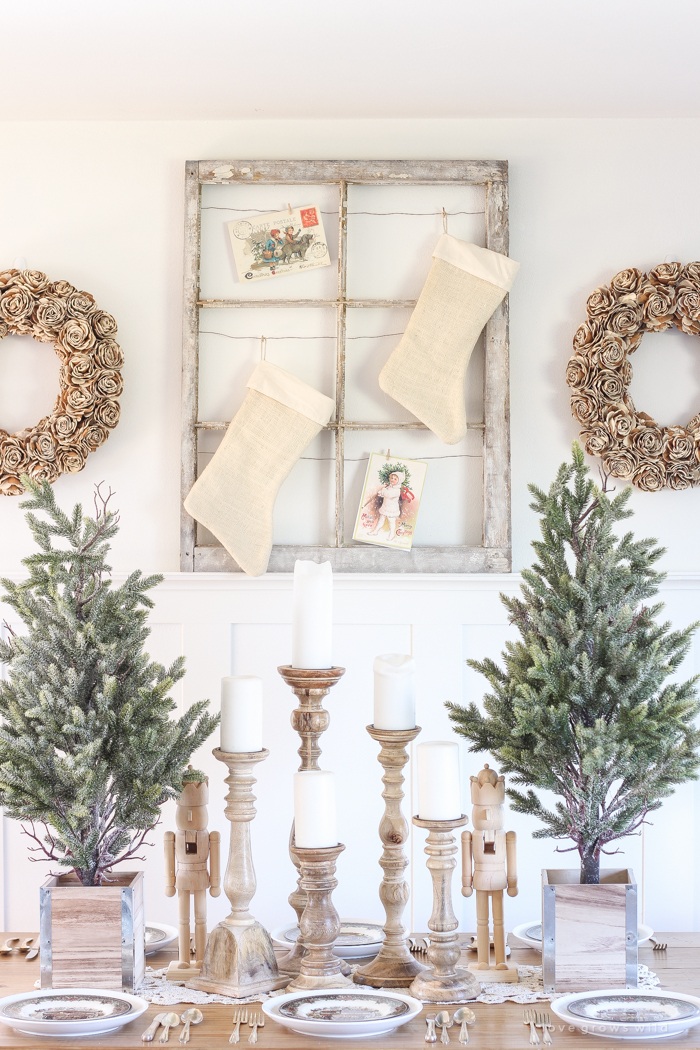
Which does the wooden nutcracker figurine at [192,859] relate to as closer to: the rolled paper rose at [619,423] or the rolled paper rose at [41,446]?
the rolled paper rose at [41,446]

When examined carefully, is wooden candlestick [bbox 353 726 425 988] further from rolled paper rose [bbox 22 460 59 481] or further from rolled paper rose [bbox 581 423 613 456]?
rolled paper rose [bbox 22 460 59 481]

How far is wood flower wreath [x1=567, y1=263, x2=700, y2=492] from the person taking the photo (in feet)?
8.28

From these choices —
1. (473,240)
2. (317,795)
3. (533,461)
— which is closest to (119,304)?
(473,240)

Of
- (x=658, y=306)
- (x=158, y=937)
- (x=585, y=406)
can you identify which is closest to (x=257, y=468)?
(x=585, y=406)

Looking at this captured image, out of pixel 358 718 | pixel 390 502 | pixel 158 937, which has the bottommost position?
pixel 158 937

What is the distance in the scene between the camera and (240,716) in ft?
5.05

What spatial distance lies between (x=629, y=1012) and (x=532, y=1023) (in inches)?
5.0

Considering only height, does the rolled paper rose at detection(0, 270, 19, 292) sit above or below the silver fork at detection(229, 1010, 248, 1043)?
above

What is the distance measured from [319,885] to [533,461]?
1451 mm

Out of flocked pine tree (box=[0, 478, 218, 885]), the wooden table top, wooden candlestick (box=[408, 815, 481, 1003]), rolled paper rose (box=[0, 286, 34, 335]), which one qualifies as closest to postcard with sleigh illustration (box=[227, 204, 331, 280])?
rolled paper rose (box=[0, 286, 34, 335])

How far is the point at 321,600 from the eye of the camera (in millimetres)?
1584

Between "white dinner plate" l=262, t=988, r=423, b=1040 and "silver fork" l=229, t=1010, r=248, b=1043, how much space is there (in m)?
0.03

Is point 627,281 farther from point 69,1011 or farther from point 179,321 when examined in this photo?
point 69,1011

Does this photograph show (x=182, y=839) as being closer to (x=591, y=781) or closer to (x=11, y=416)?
(x=591, y=781)
